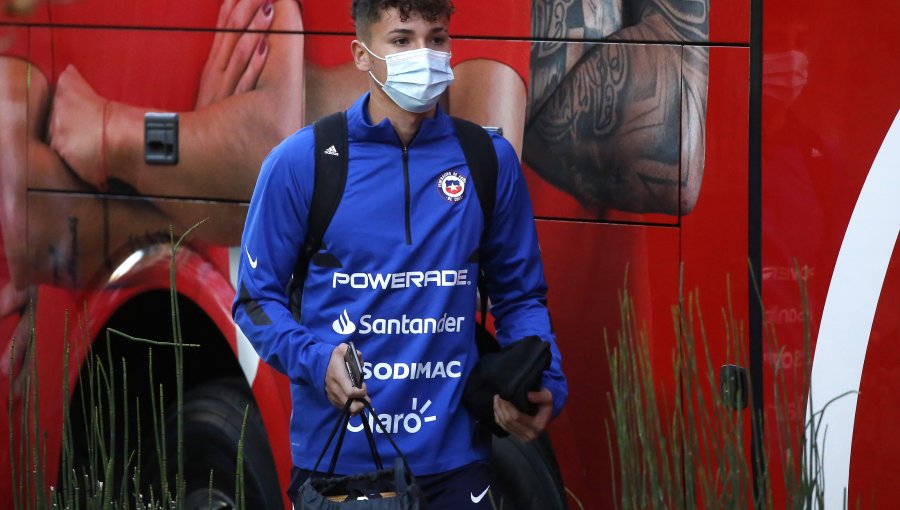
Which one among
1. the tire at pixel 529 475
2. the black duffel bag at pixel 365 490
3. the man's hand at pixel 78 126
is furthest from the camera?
the man's hand at pixel 78 126

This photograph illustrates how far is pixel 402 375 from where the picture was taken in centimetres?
305

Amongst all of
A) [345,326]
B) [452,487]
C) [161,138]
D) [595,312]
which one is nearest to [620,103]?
[595,312]

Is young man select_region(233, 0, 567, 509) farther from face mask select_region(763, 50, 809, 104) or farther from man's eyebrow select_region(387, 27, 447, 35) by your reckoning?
face mask select_region(763, 50, 809, 104)

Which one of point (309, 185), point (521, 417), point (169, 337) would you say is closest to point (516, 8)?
point (309, 185)

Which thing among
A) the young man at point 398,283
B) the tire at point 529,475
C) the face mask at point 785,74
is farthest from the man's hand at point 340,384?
the face mask at point 785,74

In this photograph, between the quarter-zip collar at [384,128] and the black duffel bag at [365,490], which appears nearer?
the black duffel bag at [365,490]

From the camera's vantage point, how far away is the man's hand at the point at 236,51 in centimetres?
406

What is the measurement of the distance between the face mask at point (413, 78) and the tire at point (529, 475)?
1.05 m

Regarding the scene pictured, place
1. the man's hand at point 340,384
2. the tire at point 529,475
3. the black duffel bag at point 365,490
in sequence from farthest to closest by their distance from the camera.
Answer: the tire at point 529,475
the man's hand at point 340,384
the black duffel bag at point 365,490

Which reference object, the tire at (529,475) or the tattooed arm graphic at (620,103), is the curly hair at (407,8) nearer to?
the tattooed arm graphic at (620,103)

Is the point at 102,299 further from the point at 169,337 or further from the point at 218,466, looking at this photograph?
the point at 218,466

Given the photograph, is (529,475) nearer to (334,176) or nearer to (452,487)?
(452,487)

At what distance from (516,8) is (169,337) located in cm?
154

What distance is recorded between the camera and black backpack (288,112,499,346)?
304 cm
